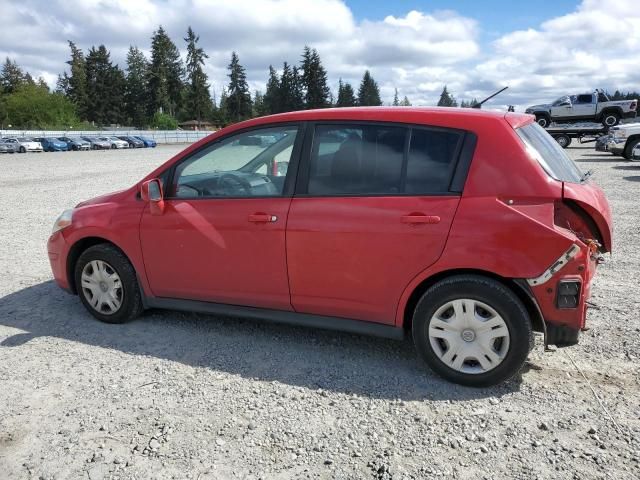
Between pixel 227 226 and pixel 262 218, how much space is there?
314mm

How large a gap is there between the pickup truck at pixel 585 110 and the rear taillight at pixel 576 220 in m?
32.3

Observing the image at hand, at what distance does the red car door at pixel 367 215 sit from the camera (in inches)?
129

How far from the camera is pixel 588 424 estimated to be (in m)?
2.89

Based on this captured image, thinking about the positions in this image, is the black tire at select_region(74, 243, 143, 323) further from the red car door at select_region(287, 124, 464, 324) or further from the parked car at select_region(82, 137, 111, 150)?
the parked car at select_region(82, 137, 111, 150)

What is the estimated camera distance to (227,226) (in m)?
3.84

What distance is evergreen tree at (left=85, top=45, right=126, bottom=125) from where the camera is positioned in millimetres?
99250

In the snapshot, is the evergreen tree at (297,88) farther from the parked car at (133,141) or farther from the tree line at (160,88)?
the parked car at (133,141)

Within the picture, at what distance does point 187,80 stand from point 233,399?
106240mm

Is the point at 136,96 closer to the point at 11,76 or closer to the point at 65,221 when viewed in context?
the point at 11,76

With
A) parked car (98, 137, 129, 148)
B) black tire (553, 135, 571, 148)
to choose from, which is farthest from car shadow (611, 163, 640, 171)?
parked car (98, 137, 129, 148)

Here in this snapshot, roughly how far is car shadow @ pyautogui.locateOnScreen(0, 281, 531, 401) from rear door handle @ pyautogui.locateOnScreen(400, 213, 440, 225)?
1.06m

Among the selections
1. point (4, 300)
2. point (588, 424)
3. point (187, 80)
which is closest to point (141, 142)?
point (187, 80)

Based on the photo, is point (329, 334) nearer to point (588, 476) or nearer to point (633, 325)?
point (588, 476)

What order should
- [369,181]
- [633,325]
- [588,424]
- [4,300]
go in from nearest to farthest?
1. [588,424]
2. [369,181]
3. [633,325]
4. [4,300]
